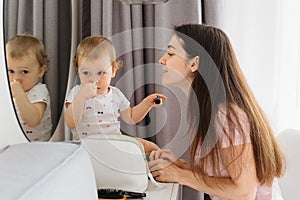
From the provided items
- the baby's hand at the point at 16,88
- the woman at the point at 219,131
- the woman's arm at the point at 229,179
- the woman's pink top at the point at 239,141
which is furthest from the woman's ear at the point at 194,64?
the baby's hand at the point at 16,88

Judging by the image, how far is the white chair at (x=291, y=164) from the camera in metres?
1.45

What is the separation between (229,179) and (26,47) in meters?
0.62

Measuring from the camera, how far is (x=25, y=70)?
1.18 metres

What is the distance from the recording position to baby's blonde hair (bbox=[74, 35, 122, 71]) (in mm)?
1452

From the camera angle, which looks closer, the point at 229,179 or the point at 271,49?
the point at 229,179

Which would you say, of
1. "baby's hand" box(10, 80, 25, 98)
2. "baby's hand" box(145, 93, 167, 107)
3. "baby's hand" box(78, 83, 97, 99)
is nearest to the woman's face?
"baby's hand" box(145, 93, 167, 107)

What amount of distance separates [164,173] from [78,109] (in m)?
0.30

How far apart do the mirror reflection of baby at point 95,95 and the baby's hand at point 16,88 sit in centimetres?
26

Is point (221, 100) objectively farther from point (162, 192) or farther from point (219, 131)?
point (162, 192)

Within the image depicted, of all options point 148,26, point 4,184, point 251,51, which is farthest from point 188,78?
point 4,184

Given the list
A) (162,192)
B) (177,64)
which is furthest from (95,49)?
(162,192)

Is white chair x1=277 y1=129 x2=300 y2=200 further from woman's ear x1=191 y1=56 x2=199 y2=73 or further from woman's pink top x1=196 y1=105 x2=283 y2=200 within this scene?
woman's ear x1=191 y1=56 x2=199 y2=73

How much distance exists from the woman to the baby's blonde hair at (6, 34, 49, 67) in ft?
1.28

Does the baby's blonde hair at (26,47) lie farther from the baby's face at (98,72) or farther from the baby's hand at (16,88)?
the baby's face at (98,72)
